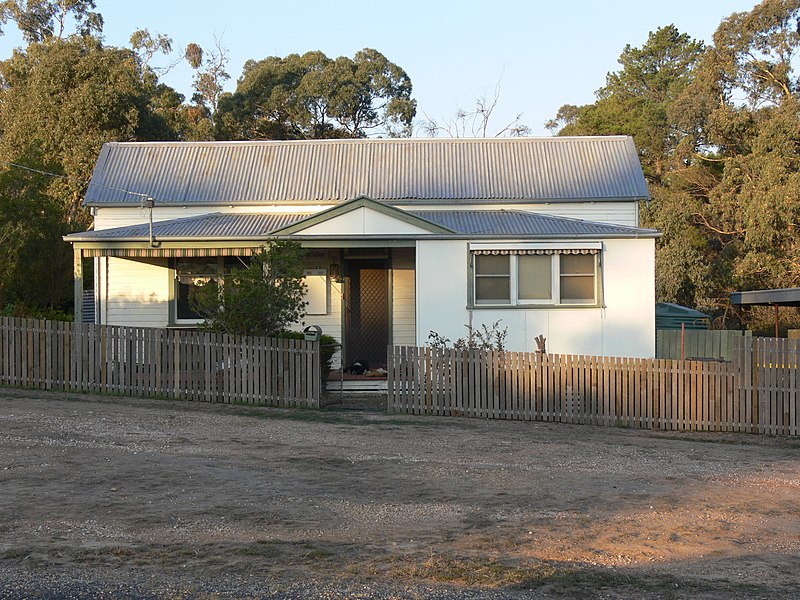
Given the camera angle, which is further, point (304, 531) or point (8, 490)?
point (8, 490)

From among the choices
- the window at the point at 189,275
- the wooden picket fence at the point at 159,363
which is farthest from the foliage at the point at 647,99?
the wooden picket fence at the point at 159,363

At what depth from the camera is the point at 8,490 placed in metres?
9.20

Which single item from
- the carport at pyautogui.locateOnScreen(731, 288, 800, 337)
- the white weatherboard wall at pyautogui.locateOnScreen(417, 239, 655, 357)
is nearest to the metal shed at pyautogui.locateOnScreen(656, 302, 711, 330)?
the carport at pyautogui.locateOnScreen(731, 288, 800, 337)

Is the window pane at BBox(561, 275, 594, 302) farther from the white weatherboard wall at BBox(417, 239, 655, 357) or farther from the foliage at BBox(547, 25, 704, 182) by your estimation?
the foliage at BBox(547, 25, 704, 182)

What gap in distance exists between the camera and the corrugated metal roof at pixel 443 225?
19.2 m

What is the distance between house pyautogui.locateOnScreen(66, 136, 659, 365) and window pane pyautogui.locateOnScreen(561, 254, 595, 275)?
1.1 inches

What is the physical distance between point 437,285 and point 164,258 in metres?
6.01

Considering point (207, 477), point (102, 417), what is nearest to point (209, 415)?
point (102, 417)

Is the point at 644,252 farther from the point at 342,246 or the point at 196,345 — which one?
the point at 196,345

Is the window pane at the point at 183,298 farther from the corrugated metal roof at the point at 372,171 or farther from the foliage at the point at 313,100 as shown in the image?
the foliage at the point at 313,100

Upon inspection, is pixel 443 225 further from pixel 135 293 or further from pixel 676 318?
pixel 676 318

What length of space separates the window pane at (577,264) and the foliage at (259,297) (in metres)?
5.58

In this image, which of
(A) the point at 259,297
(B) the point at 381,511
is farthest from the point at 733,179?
(B) the point at 381,511

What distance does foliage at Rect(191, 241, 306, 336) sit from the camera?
16.2 metres
